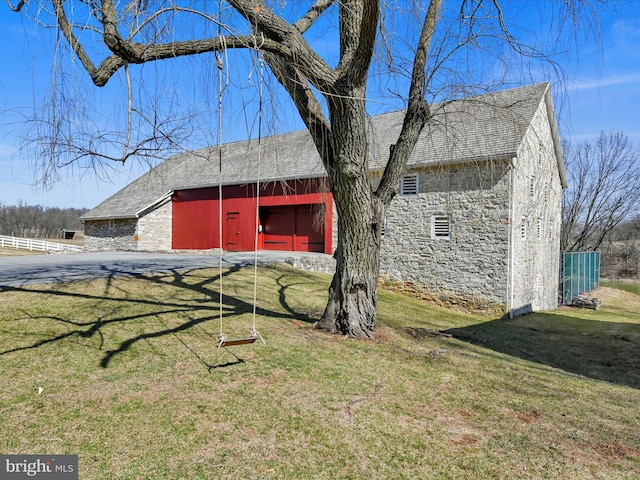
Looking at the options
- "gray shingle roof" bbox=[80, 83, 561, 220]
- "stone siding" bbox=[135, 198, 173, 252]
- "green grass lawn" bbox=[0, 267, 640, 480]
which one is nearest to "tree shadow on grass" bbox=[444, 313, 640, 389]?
"green grass lawn" bbox=[0, 267, 640, 480]

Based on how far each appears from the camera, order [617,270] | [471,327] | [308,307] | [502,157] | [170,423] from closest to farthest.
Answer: [170,423] < [308,307] < [471,327] < [502,157] < [617,270]

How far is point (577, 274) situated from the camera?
59.5 ft

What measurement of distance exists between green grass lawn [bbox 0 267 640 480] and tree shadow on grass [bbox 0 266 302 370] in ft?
0.11

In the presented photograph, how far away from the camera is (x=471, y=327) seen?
346 inches

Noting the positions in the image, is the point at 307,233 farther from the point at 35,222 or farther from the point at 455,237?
the point at 35,222

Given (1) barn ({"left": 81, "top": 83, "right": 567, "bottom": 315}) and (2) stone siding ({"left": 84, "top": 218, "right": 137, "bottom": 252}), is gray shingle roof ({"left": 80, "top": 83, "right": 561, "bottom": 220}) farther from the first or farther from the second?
(2) stone siding ({"left": 84, "top": 218, "right": 137, "bottom": 252})

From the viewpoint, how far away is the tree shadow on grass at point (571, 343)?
6.00 m

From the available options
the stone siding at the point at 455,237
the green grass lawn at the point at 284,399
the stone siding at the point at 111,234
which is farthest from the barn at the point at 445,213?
the green grass lawn at the point at 284,399

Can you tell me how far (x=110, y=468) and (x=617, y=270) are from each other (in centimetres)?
4139

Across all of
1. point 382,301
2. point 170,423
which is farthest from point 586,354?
point 170,423

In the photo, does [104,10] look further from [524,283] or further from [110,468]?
[524,283]

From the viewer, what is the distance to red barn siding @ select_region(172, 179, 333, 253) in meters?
15.4

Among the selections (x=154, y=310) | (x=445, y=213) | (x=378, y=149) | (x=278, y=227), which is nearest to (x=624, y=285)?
(x=445, y=213)

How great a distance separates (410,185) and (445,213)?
1539 mm
